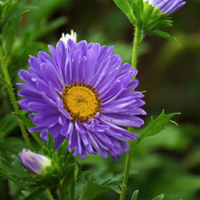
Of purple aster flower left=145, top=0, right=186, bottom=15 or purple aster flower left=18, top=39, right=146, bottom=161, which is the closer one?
purple aster flower left=18, top=39, right=146, bottom=161

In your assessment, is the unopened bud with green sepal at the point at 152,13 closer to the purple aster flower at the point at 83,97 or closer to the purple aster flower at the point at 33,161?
the purple aster flower at the point at 83,97

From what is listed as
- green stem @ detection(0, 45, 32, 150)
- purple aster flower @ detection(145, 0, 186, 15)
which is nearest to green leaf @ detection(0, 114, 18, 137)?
green stem @ detection(0, 45, 32, 150)

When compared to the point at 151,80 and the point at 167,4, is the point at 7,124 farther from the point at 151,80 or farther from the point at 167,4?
the point at 151,80

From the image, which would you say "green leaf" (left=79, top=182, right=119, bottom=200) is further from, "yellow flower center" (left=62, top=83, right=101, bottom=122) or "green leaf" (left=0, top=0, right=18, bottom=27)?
"green leaf" (left=0, top=0, right=18, bottom=27)

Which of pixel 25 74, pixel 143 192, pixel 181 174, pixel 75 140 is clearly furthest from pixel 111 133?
pixel 181 174

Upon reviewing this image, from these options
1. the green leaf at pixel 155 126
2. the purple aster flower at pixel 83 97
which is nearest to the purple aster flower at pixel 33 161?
the purple aster flower at pixel 83 97

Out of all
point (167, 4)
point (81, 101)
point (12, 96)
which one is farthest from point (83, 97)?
point (167, 4)
